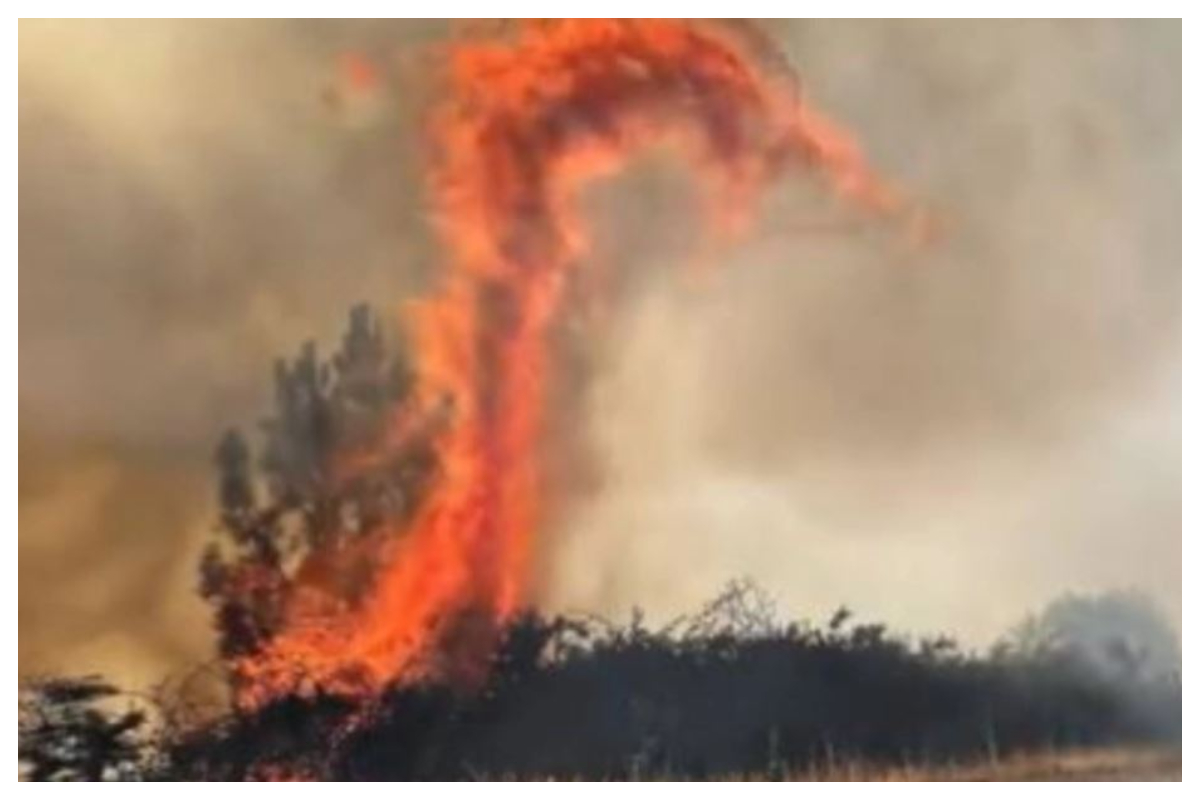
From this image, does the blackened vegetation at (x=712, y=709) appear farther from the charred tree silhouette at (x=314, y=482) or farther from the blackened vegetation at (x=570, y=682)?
the charred tree silhouette at (x=314, y=482)

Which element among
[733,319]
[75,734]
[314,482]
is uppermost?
[733,319]

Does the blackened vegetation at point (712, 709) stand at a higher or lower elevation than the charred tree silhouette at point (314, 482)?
lower

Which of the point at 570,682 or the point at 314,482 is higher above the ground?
the point at 314,482

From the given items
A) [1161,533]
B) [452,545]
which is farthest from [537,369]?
[1161,533]

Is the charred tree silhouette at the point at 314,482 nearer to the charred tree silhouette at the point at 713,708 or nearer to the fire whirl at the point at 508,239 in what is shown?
the fire whirl at the point at 508,239

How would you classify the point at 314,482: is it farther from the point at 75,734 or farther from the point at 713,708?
the point at 713,708

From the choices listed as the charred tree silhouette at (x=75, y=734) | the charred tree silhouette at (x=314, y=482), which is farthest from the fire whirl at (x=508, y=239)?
the charred tree silhouette at (x=75, y=734)

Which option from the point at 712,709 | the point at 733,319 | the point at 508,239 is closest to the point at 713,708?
the point at 712,709
